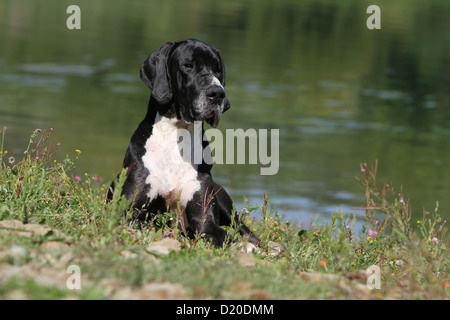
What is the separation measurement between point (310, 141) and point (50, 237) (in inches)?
526

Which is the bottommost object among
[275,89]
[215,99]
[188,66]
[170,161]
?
[275,89]

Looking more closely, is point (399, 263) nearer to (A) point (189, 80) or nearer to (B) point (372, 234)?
(B) point (372, 234)

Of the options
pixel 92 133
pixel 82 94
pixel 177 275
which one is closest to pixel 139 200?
pixel 177 275

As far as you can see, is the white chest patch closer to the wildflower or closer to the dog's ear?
the dog's ear

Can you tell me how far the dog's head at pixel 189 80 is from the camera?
624 centimetres

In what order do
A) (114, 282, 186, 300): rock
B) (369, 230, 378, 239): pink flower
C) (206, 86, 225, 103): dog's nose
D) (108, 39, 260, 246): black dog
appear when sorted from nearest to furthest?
(114, 282, 186, 300): rock < (206, 86, 225, 103): dog's nose < (108, 39, 260, 246): black dog < (369, 230, 378, 239): pink flower

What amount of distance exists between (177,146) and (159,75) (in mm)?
644

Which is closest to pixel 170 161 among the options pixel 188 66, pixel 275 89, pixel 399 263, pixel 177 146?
pixel 177 146

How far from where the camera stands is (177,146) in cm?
641

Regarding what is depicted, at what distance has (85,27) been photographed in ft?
104

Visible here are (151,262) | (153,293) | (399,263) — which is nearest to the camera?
(153,293)

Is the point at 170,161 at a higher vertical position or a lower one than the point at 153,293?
higher

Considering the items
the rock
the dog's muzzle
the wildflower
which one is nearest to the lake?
the wildflower

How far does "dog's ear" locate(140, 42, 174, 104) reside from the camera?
6410mm
